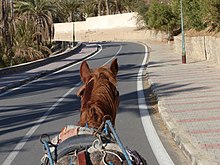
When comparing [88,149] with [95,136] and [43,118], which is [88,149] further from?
[43,118]

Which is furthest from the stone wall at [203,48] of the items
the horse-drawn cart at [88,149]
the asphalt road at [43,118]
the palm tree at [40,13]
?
the horse-drawn cart at [88,149]

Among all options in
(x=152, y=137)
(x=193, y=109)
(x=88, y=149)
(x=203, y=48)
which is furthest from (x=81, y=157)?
(x=203, y=48)

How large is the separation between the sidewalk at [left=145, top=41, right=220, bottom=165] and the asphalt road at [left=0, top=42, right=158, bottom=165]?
713 millimetres

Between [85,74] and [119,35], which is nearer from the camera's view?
[85,74]

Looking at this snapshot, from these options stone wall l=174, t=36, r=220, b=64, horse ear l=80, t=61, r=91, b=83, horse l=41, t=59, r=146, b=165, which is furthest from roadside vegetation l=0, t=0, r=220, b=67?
horse l=41, t=59, r=146, b=165

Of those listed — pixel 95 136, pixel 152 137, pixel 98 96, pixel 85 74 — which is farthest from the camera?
pixel 152 137

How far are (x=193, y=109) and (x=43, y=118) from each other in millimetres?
3910

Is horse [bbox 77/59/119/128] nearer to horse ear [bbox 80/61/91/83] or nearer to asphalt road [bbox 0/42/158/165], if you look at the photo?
horse ear [bbox 80/61/91/83]

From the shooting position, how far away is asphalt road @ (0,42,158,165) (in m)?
8.88

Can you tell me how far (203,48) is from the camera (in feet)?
91.4

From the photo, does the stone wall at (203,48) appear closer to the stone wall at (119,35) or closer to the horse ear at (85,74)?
the horse ear at (85,74)

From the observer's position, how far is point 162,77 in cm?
2042

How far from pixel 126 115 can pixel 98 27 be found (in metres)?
81.3

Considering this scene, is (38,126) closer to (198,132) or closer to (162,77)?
(198,132)
